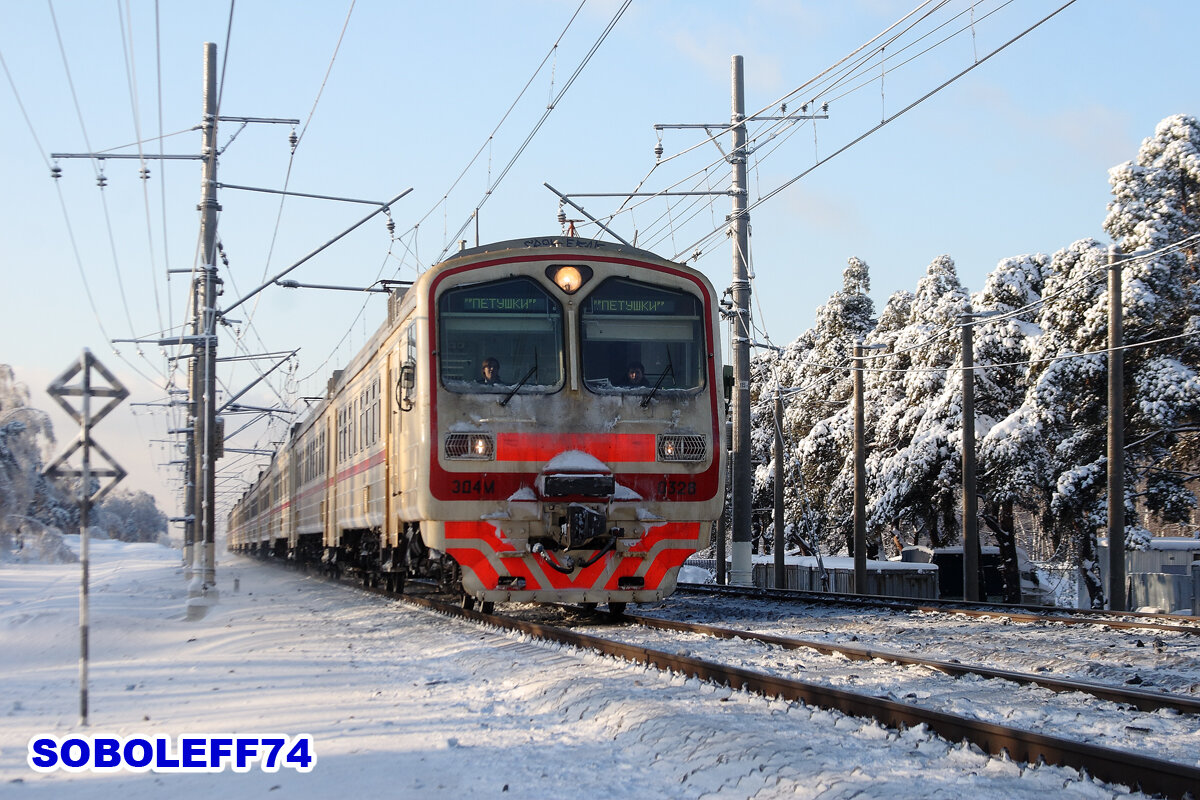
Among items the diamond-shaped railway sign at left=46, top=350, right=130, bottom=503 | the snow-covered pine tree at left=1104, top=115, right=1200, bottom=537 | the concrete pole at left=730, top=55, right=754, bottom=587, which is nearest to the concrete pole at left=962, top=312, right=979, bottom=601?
the concrete pole at left=730, top=55, right=754, bottom=587

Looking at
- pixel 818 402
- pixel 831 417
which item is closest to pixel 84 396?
pixel 831 417

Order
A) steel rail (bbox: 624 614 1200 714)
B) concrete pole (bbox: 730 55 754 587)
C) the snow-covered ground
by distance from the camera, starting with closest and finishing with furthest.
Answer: the snow-covered ground
steel rail (bbox: 624 614 1200 714)
concrete pole (bbox: 730 55 754 587)

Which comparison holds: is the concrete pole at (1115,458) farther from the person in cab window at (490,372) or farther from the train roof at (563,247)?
the person in cab window at (490,372)

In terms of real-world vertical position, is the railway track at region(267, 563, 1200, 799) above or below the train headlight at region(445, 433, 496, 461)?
below

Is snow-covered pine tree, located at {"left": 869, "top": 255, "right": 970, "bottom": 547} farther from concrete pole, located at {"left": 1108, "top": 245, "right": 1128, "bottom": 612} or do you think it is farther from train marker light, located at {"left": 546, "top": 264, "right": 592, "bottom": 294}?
train marker light, located at {"left": 546, "top": 264, "right": 592, "bottom": 294}

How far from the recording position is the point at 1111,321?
19.9m

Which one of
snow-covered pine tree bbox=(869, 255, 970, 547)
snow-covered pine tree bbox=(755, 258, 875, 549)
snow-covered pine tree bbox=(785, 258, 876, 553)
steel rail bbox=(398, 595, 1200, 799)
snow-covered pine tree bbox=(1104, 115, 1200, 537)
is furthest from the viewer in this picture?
snow-covered pine tree bbox=(755, 258, 875, 549)

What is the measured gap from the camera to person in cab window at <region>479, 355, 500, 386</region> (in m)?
11.1

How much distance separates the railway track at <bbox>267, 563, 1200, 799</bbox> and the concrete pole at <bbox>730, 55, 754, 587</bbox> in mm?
11579

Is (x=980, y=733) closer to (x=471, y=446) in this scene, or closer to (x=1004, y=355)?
(x=471, y=446)

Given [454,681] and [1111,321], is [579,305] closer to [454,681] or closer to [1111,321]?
[454,681]

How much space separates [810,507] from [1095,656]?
116 ft

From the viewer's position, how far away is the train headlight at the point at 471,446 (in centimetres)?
1086

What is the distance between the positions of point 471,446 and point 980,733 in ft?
20.4
